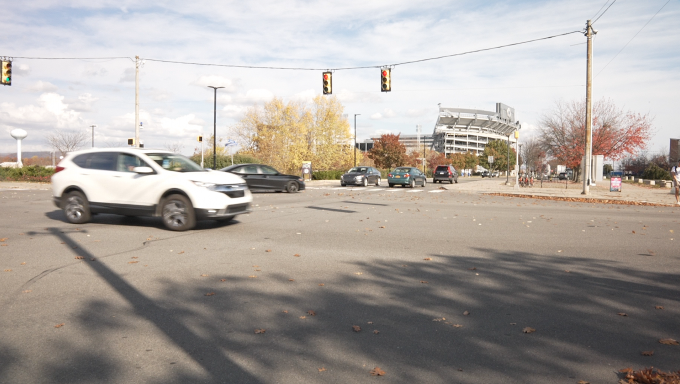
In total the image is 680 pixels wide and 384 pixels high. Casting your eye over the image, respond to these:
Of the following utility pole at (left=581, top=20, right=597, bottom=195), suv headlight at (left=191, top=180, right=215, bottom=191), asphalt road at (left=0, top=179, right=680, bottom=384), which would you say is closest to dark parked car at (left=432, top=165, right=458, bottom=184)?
utility pole at (left=581, top=20, right=597, bottom=195)

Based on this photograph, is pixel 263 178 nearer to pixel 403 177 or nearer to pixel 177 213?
pixel 403 177

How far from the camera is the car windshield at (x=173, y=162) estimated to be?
11375 millimetres

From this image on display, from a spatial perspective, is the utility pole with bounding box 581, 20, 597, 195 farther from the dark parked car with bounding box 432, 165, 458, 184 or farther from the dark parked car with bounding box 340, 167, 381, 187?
the dark parked car with bounding box 432, 165, 458, 184

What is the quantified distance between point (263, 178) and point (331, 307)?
67.7ft

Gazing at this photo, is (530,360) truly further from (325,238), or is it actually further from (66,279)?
(325,238)

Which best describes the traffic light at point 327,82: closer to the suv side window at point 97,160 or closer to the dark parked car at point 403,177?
the dark parked car at point 403,177

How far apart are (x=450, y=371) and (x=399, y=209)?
1360 centimetres

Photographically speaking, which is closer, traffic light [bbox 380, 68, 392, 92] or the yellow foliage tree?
traffic light [bbox 380, 68, 392, 92]

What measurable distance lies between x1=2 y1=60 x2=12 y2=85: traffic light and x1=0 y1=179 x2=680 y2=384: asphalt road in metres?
15.9

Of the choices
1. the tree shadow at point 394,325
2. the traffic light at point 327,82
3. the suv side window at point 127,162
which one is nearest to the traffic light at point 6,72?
the traffic light at point 327,82

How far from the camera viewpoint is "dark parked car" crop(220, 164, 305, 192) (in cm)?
2530

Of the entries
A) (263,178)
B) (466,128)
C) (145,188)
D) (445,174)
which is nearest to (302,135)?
(445,174)

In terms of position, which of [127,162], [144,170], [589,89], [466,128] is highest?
[466,128]

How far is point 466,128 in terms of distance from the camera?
170m
